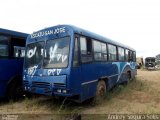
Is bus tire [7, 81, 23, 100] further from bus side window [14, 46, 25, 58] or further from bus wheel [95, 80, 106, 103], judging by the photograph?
bus wheel [95, 80, 106, 103]

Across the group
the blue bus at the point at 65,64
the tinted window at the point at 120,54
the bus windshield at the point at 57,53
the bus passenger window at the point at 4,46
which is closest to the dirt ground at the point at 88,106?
the blue bus at the point at 65,64

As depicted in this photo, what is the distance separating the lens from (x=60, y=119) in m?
7.37

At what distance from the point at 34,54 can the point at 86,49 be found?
189 centimetres

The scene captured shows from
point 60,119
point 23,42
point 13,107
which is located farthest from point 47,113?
point 23,42

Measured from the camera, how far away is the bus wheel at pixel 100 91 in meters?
9.53

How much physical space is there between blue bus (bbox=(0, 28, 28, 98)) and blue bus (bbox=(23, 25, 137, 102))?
97cm

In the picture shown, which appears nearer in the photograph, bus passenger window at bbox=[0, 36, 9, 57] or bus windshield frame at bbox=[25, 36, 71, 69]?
bus windshield frame at bbox=[25, 36, 71, 69]

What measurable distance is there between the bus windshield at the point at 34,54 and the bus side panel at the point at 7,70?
3.41 feet

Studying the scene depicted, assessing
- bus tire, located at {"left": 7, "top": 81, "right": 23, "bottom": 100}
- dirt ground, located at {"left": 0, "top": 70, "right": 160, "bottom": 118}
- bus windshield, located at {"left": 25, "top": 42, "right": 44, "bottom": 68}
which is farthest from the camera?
bus tire, located at {"left": 7, "top": 81, "right": 23, "bottom": 100}

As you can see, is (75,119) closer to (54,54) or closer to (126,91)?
(54,54)

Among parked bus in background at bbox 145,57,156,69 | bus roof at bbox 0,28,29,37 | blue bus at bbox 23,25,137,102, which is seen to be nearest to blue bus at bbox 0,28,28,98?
bus roof at bbox 0,28,29,37

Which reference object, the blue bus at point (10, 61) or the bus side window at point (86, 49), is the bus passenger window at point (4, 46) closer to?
the blue bus at point (10, 61)

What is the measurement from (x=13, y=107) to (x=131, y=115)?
171 inches

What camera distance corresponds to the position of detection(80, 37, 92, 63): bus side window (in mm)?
8406
